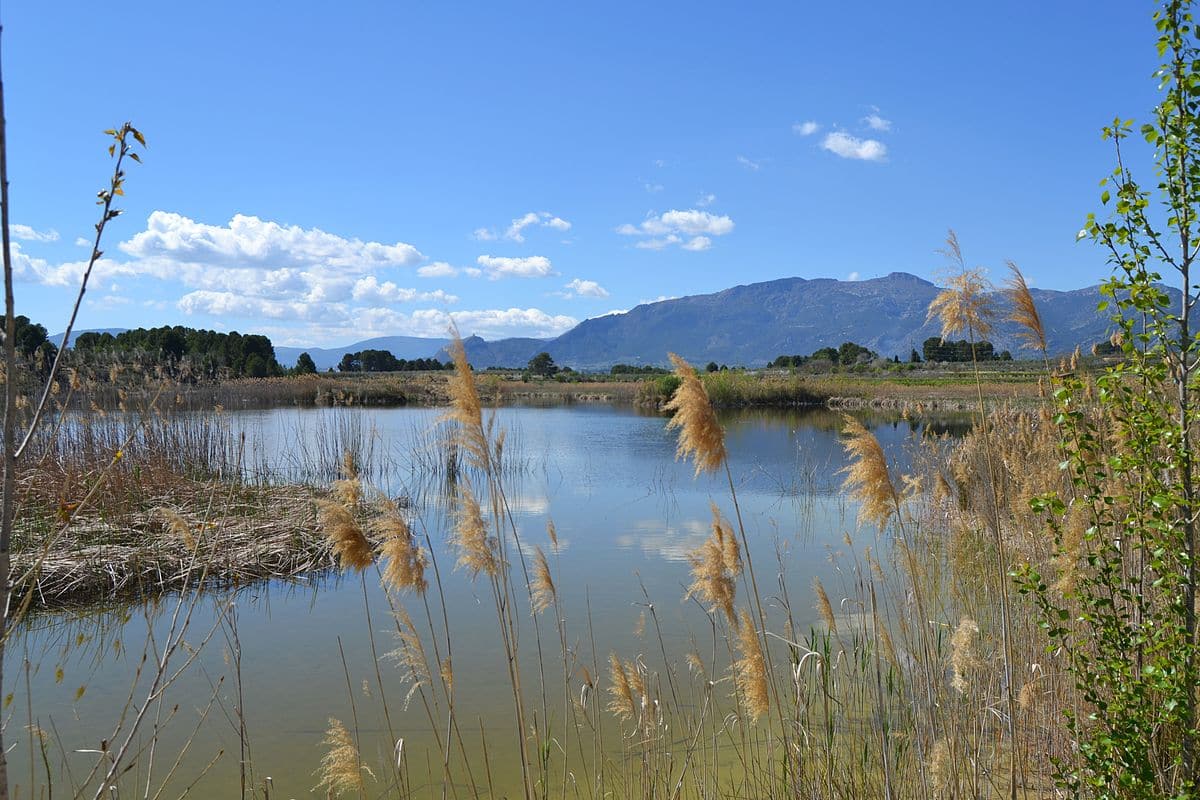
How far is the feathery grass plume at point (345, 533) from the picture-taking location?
2.56 m

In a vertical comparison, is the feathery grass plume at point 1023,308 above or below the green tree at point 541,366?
below

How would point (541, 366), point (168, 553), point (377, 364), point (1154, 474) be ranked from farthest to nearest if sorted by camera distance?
point (541, 366) < point (377, 364) < point (168, 553) < point (1154, 474)

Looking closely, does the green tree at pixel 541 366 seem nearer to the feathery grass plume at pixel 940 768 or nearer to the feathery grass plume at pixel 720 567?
the feathery grass plume at pixel 720 567

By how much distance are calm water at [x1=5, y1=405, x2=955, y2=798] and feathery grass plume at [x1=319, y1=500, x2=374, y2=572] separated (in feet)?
1.32

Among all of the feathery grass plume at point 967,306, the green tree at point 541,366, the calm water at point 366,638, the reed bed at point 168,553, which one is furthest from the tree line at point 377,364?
the feathery grass plume at point 967,306

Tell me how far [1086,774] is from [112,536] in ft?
28.9

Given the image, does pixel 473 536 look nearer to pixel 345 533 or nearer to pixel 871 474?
pixel 345 533

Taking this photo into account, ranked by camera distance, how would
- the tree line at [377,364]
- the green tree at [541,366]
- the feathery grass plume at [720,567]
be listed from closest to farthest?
the feathery grass plume at [720,567] → the tree line at [377,364] → the green tree at [541,366]

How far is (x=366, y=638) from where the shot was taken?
6.88 metres

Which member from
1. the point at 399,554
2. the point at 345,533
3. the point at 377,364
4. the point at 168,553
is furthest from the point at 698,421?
the point at 377,364

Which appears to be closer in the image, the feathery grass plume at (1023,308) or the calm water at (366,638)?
the feathery grass plume at (1023,308)

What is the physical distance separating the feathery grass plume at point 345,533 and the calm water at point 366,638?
0.40 m

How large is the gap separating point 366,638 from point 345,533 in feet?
15.5

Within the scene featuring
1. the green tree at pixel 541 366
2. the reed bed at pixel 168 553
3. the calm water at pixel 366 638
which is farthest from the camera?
the green tree at pixel 541 366
